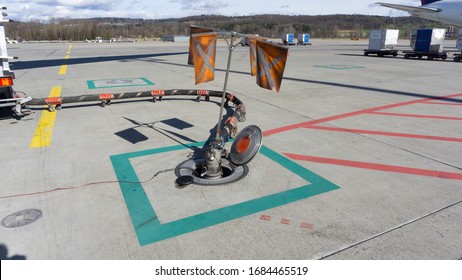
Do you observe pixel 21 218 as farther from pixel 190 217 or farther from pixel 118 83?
pixel 118 83

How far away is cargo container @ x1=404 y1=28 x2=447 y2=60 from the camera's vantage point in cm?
2698

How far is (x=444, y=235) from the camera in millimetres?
3760

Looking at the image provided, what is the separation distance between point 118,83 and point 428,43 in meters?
27.6

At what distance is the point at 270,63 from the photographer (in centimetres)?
450

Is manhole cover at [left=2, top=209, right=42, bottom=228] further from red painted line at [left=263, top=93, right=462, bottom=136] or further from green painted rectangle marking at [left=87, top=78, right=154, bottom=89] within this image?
green painted rectangle marking at [left=87, top=78, right=154, bottom=89]

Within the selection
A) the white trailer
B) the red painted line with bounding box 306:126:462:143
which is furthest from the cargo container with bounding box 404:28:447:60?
the white trailer

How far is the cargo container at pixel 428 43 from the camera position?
2698 centimetres

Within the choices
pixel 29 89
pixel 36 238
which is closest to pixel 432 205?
pixel 36 238

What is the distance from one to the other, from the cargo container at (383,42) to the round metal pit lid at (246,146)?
2985 cm

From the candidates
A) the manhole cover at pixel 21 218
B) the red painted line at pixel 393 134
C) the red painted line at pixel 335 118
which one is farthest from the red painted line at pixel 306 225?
the red painted line at pixel 393 134

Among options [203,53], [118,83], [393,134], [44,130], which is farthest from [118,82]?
[393,134]

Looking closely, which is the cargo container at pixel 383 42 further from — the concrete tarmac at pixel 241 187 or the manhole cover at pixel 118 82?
the manhole cover at pixel 118 82
